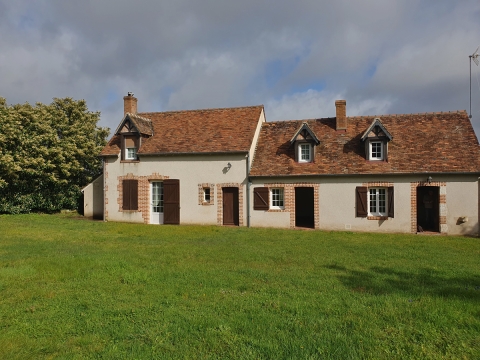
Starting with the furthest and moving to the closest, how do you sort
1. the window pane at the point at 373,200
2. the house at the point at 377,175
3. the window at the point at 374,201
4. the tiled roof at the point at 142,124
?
the tiled roof at the point at 142,124, the window pane at the point at 373,200, the window at the point at 374,201, the house at the point at 377,175

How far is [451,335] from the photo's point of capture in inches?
206

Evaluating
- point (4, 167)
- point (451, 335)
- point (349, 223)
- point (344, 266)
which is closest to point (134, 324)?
point (451, 335)

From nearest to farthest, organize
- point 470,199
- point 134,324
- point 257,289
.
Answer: point 134,324, point 257,289, point 470,199

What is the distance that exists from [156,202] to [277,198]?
674 centimetres

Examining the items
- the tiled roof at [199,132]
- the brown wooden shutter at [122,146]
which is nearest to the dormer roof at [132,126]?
the brown wooden shutter at [122,146]

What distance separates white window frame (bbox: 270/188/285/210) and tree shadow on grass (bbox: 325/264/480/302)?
980cm

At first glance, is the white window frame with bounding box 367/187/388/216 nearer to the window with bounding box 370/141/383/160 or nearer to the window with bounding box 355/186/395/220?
the window with bounding box 355/186/395/220

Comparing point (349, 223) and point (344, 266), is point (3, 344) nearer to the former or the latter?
point (344, 266)

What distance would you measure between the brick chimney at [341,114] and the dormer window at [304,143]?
2.22m

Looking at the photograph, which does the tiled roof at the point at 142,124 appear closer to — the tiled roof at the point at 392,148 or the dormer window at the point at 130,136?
the dormer window at the point at 130,136

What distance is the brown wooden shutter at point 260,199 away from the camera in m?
19.0

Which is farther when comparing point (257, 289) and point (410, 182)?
point (410, 182)

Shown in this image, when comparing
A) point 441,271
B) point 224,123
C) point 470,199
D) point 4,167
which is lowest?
point 441,271

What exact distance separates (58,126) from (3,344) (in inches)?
906
